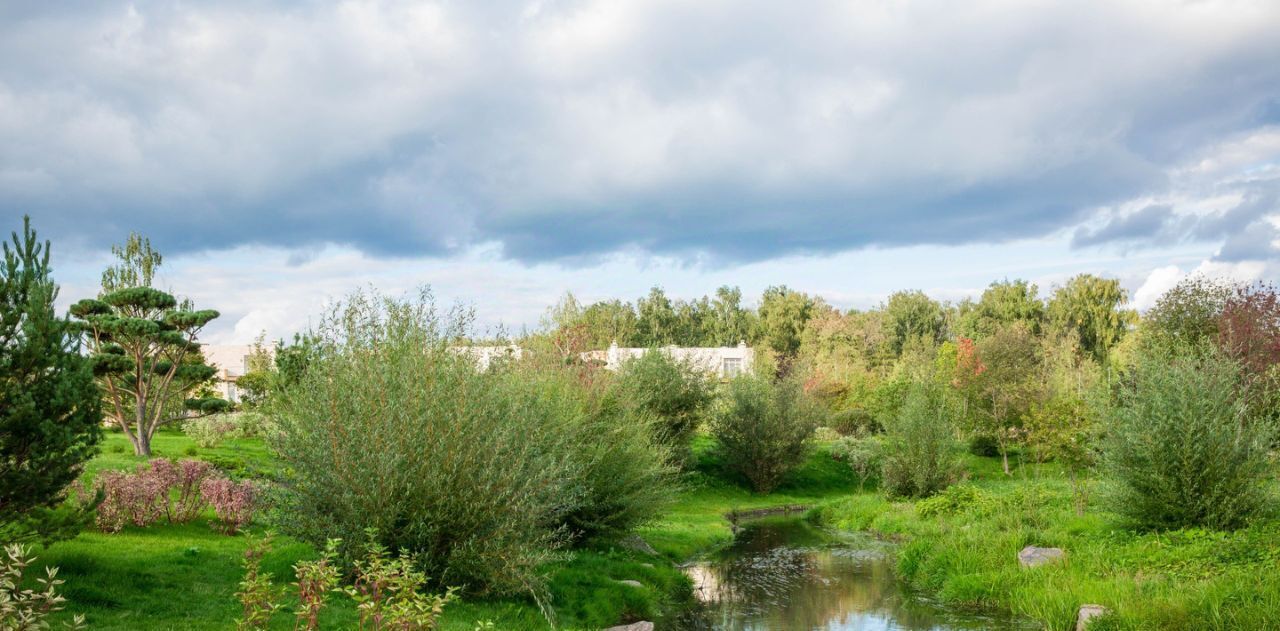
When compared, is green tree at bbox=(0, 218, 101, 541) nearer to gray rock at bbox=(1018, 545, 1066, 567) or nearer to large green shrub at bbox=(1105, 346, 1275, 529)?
gray rock at bbox=(1018, 545, 1066, 567)

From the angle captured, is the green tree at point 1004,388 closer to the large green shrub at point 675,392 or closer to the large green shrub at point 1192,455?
the large green shrub at point 675,392

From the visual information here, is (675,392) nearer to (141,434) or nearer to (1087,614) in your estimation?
(141,434)

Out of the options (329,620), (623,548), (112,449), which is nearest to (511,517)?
(329,620)

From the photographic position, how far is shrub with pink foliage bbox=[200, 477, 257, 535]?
1501cm

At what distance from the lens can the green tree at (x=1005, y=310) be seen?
6625 centimetres

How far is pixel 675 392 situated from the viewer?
3369 cm

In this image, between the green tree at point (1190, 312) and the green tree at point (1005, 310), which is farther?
the green tree at point (1005, 310)

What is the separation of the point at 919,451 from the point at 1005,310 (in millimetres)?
48203

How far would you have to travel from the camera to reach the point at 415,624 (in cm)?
648

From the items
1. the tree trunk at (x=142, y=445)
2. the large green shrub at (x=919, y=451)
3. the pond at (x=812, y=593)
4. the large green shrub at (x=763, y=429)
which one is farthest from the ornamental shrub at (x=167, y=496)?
the large green shrub at (x=763, y=429)

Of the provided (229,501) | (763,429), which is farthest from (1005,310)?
(229,501)

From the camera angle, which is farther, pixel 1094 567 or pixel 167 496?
pixel 167 496

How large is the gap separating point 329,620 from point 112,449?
1763cm

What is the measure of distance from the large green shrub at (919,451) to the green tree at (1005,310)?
41601 mm
